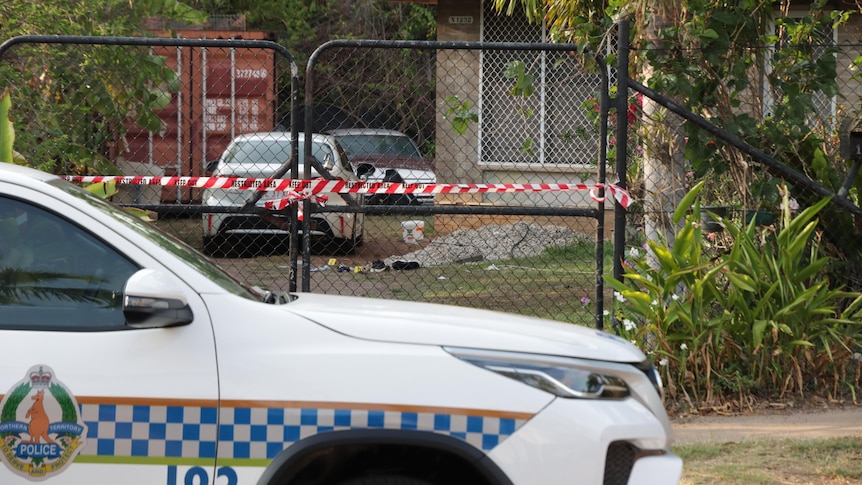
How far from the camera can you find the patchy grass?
17.3 feet

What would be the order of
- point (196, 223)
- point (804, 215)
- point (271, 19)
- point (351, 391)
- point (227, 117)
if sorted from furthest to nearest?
point (271, 19) → point (227, 117) → point (196, 223) → point (804, 215) → point (351, 391)

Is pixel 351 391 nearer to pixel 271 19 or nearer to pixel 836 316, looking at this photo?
pixel 836 316

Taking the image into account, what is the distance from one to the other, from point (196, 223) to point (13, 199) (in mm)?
8328

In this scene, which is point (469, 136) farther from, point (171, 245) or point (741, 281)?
point (171, 245)

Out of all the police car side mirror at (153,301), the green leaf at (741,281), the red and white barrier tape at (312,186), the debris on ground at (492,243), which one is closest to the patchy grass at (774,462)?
the green leaf at (741,281)

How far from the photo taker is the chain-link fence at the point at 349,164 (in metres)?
6.79

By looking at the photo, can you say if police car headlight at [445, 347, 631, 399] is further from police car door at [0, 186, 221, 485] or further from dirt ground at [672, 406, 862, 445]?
dirt ground at [672, 406, 862, 445]

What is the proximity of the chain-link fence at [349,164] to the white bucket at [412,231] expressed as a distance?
5 centimetres

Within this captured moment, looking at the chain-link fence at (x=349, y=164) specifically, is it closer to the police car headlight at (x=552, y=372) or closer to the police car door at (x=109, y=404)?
the police car headlight at (x=552, y=372)

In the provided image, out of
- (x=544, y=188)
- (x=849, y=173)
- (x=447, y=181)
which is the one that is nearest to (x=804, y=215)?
(x=849, y=173)

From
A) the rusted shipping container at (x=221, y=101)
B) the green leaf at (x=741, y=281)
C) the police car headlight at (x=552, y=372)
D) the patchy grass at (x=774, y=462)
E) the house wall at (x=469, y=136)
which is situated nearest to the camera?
the police car headlight at (x=552, y=372)

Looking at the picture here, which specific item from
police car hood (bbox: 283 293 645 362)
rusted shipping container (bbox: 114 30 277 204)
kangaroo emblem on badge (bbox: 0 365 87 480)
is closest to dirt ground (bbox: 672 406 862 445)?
police car hood (bbox: 283 293 645 362)

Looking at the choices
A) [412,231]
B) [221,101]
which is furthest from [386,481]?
[221,101]

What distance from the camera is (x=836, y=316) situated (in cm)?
704
